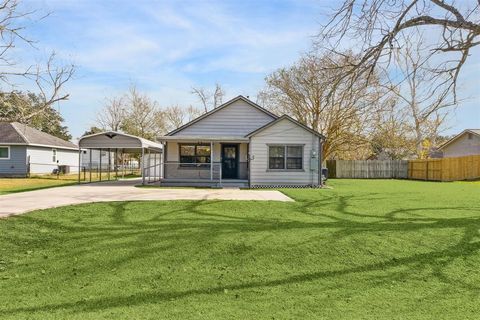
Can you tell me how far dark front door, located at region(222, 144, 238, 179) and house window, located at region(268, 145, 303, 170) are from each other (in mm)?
2270

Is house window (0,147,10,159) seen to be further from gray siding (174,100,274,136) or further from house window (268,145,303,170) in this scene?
house window (268,145,303,170)

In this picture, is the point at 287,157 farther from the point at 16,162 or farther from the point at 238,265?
the point at 16,162

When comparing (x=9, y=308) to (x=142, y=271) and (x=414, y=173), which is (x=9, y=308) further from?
(x=414, y=173)

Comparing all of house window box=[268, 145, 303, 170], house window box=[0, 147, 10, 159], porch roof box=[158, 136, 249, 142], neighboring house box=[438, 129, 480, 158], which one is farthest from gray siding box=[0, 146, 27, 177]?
neighboring house box=[438, 129, 480, 158]

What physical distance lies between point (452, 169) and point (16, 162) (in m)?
33.9

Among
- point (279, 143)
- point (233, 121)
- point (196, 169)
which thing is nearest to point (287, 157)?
point (279, 143)

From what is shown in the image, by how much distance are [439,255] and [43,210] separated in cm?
875

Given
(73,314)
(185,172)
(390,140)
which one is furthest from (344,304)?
(390,140)

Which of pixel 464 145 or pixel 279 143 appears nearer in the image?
pixel 279 143

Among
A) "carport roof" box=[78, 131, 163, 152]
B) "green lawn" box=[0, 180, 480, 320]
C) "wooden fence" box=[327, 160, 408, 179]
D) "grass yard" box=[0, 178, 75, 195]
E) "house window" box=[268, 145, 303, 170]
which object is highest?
"carport roof" box=[78, 131, 163, 152]

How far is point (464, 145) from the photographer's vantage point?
37.7 m

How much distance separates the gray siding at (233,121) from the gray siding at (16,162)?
57.1 feet

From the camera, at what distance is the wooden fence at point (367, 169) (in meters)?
35.1

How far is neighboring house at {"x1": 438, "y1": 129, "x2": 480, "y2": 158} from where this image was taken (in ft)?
117
